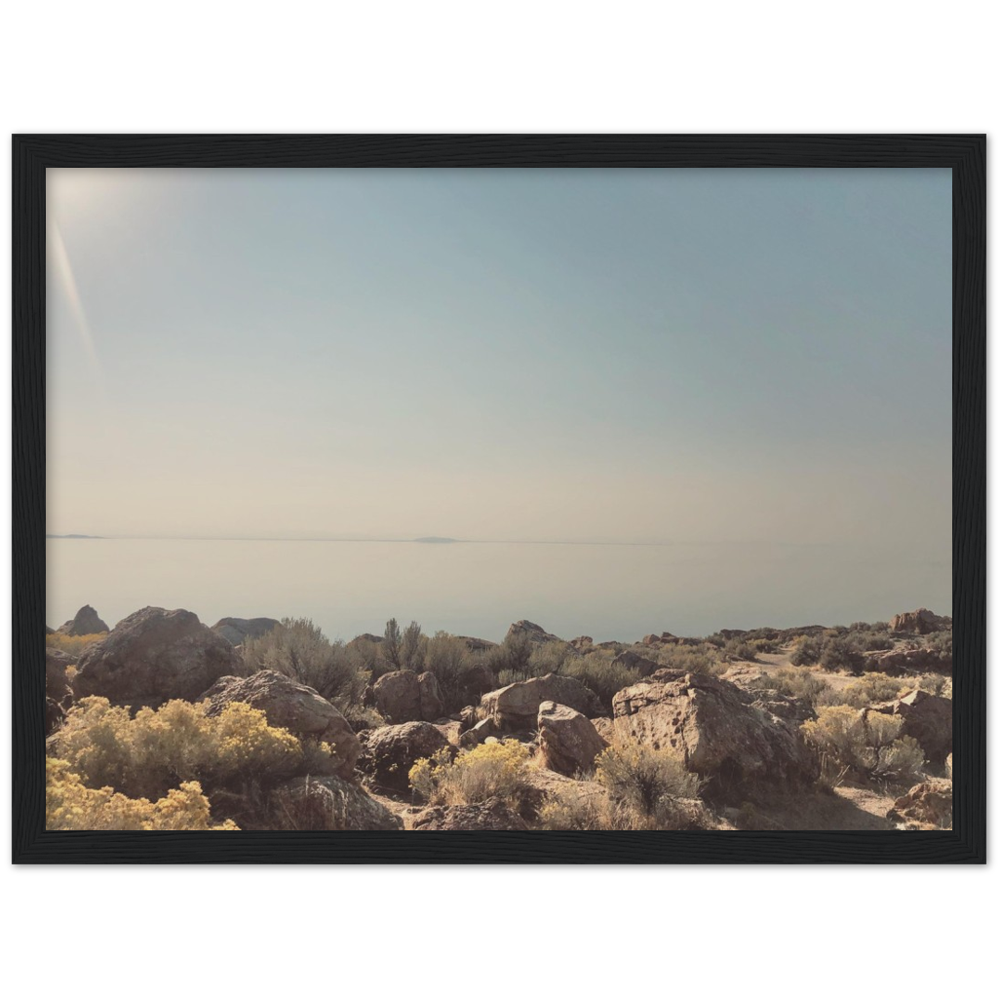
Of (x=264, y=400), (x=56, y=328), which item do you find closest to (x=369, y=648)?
(x=264, y=400)

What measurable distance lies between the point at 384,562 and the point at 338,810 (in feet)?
4.22

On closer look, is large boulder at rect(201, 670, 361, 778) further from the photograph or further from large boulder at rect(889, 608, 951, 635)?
large boulder at rect(889, 608, 951, 635)

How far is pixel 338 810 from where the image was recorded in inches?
125

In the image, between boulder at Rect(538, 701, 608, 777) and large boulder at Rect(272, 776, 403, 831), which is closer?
large boulder at Rect(272, 776, 403, 831)

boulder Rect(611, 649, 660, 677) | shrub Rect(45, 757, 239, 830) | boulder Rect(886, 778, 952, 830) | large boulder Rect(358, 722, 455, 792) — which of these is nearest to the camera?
shrub Rect(45, 757, 239, 830)

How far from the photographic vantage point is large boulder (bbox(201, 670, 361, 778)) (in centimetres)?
326

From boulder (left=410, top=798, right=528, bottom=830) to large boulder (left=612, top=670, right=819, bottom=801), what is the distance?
726 millimetres

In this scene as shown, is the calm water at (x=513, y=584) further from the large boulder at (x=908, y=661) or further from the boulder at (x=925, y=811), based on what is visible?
the boulder at (x=925, y=811)

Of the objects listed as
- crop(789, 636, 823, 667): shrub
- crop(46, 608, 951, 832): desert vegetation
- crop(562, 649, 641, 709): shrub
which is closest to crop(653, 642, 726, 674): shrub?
crop(46, 608, 951, 832): desert vegetation

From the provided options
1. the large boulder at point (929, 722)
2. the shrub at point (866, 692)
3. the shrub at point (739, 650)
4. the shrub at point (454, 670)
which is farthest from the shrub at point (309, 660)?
the large boulder at point (929, 722)

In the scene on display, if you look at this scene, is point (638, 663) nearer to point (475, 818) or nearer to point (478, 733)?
point (478, 733)

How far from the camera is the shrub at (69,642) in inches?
127

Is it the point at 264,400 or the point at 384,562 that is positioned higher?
the point at 264,400

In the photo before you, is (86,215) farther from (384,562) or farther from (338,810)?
(338,810)
